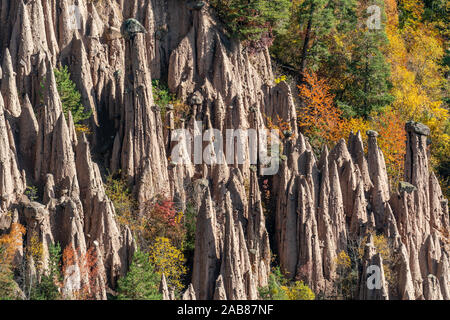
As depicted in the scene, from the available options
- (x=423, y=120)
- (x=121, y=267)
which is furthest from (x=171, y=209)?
(x=423, y=120)

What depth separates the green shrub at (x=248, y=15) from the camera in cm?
5516

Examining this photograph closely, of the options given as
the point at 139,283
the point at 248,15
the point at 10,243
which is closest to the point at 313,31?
the point at 248,15

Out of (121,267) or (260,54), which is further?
(260,54)

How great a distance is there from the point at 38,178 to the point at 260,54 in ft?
60.3

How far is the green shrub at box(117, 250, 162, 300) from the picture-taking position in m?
42.2

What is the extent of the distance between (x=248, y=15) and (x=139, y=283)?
818 inches

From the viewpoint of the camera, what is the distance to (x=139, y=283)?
4247cm

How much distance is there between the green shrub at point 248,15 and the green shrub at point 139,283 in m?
18.1

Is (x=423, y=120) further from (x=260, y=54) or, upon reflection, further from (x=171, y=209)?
(x=171, y=209)

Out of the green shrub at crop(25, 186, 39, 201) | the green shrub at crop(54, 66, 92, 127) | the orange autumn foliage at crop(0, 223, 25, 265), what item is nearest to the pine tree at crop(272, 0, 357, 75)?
the green shrub at crop(54, 66, 92, 127)

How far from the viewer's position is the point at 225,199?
46.7 meters

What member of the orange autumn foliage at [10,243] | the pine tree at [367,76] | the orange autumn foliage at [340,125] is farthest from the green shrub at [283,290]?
the pine tree at [367,76]

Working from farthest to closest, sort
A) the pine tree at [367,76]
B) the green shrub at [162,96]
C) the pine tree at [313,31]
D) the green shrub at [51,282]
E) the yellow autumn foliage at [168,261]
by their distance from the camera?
the pine tree at [313,31] < the pine tree at [367,76] < the green shrub at [162,96] < the yellow autumn foliage at [168,261] < the green shrub at [51,282]

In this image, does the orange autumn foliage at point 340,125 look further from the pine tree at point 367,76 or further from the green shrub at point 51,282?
the green shrub at point 51,282
